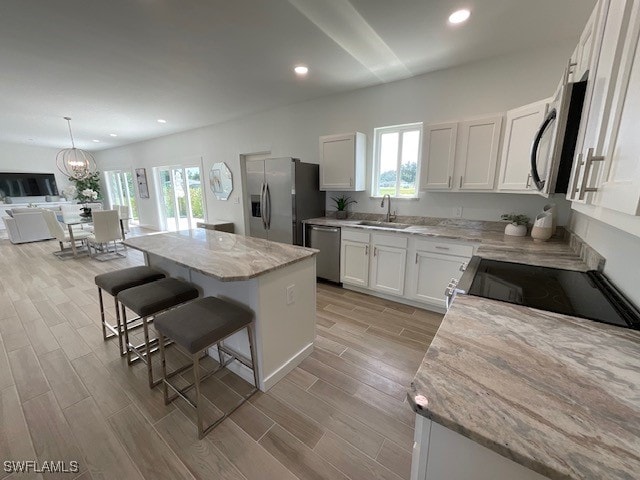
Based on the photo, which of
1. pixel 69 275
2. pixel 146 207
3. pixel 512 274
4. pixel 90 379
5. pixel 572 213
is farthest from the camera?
pixel 146 207

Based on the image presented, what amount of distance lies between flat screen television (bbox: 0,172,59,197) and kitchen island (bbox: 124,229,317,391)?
10113mm

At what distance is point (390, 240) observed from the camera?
291 centimetres

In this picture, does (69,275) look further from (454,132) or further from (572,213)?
(572,213)

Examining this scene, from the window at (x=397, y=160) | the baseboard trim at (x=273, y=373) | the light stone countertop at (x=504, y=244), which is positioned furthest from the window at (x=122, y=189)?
the baseboard trim at (x=273, y=373)

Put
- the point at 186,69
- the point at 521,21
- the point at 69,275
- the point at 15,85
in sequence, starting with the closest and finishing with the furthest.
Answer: the point at 521,21 < the point at 186,69 < the point at 15,85 < the point at 69,275

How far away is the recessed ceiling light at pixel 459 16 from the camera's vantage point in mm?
1919

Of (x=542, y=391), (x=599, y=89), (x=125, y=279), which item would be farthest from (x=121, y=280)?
(x=599, y=89)

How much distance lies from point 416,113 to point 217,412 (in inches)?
142

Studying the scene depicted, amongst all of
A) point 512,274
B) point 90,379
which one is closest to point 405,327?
point 512,274

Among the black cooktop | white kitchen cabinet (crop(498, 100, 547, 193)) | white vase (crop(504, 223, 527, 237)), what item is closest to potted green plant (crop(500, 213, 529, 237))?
white vase (crop(504, 223, 527, 237))

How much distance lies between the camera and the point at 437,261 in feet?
8.66

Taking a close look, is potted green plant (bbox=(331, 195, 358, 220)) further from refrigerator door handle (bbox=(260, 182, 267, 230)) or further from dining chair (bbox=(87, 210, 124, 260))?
dining chair (bbox=(87, 210, 124, 260))

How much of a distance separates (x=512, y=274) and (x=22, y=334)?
4186 mm

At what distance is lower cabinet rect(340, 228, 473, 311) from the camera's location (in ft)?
8.50
